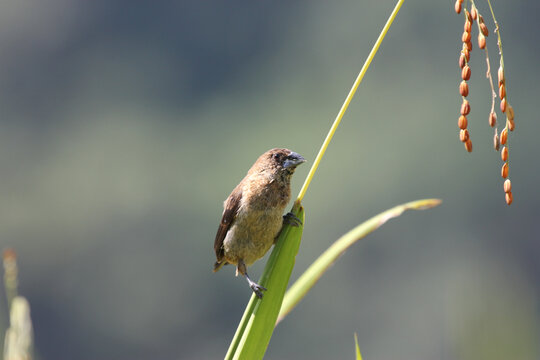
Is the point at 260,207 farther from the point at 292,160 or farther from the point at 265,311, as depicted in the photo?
the point at 265,311

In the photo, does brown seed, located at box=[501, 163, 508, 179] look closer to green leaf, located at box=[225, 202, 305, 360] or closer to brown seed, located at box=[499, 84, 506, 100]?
brown seed, located at box=[499, 84, 506, 100]

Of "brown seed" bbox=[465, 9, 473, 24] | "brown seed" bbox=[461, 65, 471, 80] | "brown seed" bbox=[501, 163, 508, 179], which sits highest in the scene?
"brown seed" bbox=[465, 9, 473, 24]

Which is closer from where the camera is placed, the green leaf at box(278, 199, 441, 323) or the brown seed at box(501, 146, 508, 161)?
the brown seed at box(501, 146, 508, 161)

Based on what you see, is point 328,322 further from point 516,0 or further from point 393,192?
point 516,0

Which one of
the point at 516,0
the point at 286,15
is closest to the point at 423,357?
the point at 516,0

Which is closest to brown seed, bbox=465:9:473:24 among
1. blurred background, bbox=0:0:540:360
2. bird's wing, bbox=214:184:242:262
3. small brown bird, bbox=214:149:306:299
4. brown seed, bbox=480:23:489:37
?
brown seed, bbox=480:23:489:37
